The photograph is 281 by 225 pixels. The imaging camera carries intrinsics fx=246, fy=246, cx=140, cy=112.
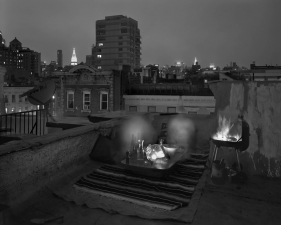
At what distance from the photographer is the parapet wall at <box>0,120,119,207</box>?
13.0 feet

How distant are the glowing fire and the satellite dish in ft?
20.7

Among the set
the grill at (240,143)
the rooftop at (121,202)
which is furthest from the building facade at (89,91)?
the grill at (240,143)

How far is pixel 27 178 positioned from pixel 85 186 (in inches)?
44.6

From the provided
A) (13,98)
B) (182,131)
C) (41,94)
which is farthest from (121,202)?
(13,98)

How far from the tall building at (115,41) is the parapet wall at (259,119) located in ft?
281

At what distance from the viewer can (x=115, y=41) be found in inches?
3617

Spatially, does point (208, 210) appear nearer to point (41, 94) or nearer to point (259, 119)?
point (259, 119)

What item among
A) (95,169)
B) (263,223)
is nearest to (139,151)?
(95,169)

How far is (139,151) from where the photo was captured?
626cm

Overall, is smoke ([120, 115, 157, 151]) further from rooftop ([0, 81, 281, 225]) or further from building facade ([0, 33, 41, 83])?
building facade ([0, 33, 41, 83])

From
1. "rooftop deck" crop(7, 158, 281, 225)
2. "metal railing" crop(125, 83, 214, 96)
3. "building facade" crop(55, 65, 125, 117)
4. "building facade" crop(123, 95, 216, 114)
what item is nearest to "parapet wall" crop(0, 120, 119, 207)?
"rooftop deck" crop(7, 158, 281, 225)

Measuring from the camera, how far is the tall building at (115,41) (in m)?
90.4

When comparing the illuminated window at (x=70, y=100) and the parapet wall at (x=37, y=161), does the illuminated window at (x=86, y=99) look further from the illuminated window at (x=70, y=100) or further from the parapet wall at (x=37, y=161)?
the parapet wall at (x=37, y=161)

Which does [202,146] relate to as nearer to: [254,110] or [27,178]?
[254,110]
